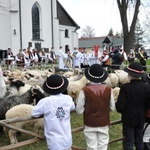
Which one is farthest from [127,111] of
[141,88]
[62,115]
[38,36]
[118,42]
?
[118,42]

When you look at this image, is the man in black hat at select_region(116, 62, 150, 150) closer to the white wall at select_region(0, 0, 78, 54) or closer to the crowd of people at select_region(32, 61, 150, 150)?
the crowd of people at select_region(32, 61, 150, 150)

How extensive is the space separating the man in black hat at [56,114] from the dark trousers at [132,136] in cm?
99

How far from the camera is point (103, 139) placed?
14.3 ft

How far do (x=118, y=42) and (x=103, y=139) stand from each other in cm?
7762

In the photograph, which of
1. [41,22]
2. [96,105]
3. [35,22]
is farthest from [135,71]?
[41,22]

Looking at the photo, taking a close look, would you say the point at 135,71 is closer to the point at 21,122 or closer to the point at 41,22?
the point at 21,122

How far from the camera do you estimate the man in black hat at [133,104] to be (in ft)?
14.2

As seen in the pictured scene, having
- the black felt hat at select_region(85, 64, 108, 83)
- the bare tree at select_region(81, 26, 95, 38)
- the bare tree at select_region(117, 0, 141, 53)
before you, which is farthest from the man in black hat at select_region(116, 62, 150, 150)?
the bare tree at select_region(81, 26, 95, 38)

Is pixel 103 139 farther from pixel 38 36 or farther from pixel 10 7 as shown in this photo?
pixel 38 36

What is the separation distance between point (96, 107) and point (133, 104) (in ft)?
1.94

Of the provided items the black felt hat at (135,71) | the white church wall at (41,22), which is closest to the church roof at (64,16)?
the white church wall at (41,22)

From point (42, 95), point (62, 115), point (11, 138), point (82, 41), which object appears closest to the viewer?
point (62, 115)

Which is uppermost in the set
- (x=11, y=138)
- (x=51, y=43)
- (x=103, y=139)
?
(x=51, y=43)

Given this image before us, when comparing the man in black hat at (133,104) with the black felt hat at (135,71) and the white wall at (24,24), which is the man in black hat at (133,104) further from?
the white wall at (24,24)
